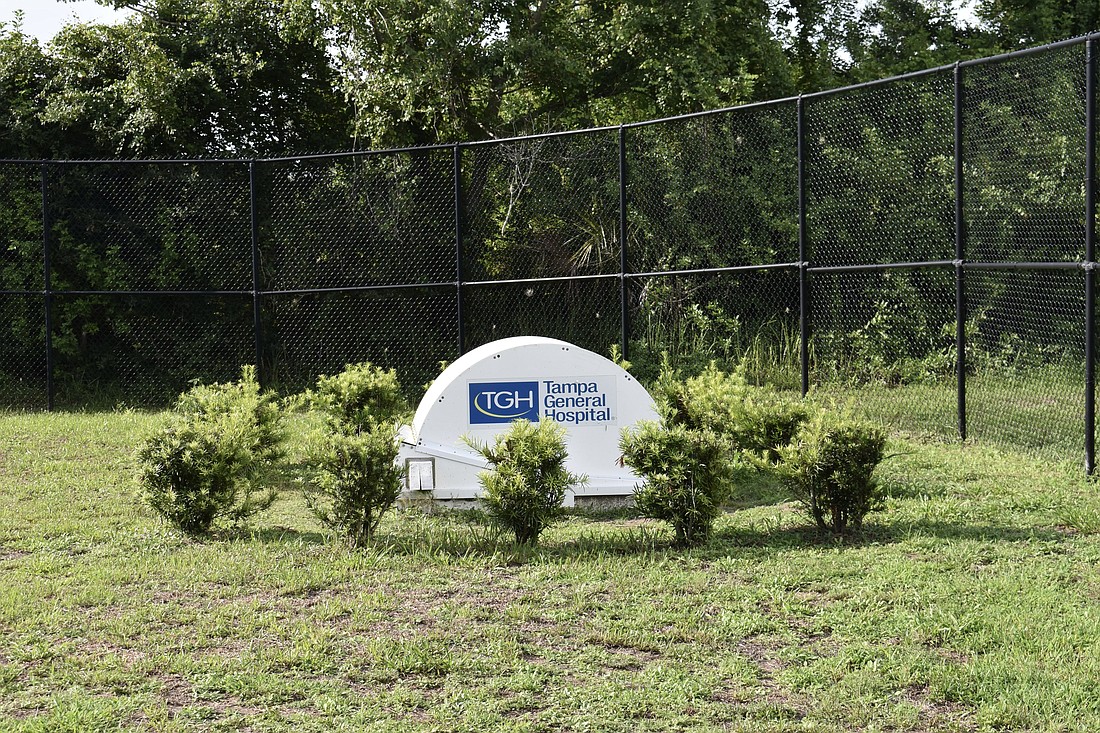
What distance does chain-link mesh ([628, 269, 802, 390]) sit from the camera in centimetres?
1323

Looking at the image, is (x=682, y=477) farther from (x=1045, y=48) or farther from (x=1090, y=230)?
(x=1045, y=48)

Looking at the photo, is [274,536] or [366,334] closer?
[274,536]

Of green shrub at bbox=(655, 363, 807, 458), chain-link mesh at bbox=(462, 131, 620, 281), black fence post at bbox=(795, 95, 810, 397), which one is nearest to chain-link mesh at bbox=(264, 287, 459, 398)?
chain-link mesh at bbox=(462, 131, 620, 281)

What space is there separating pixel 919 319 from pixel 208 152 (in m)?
9.50

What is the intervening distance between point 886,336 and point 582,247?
3.77 metres

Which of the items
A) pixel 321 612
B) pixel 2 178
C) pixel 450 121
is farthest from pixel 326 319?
pixel 321 612

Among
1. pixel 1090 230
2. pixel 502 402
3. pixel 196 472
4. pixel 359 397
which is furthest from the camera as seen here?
pixel 359 397

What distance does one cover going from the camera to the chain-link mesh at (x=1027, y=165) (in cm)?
1286

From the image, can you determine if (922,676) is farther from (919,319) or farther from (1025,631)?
(919,319)

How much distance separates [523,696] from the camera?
404 cm

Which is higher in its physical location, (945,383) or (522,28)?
(522,28)

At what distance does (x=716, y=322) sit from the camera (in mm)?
13633

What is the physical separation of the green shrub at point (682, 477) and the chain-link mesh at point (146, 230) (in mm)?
9034

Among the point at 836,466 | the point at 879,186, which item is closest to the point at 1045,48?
the point at 836,466
